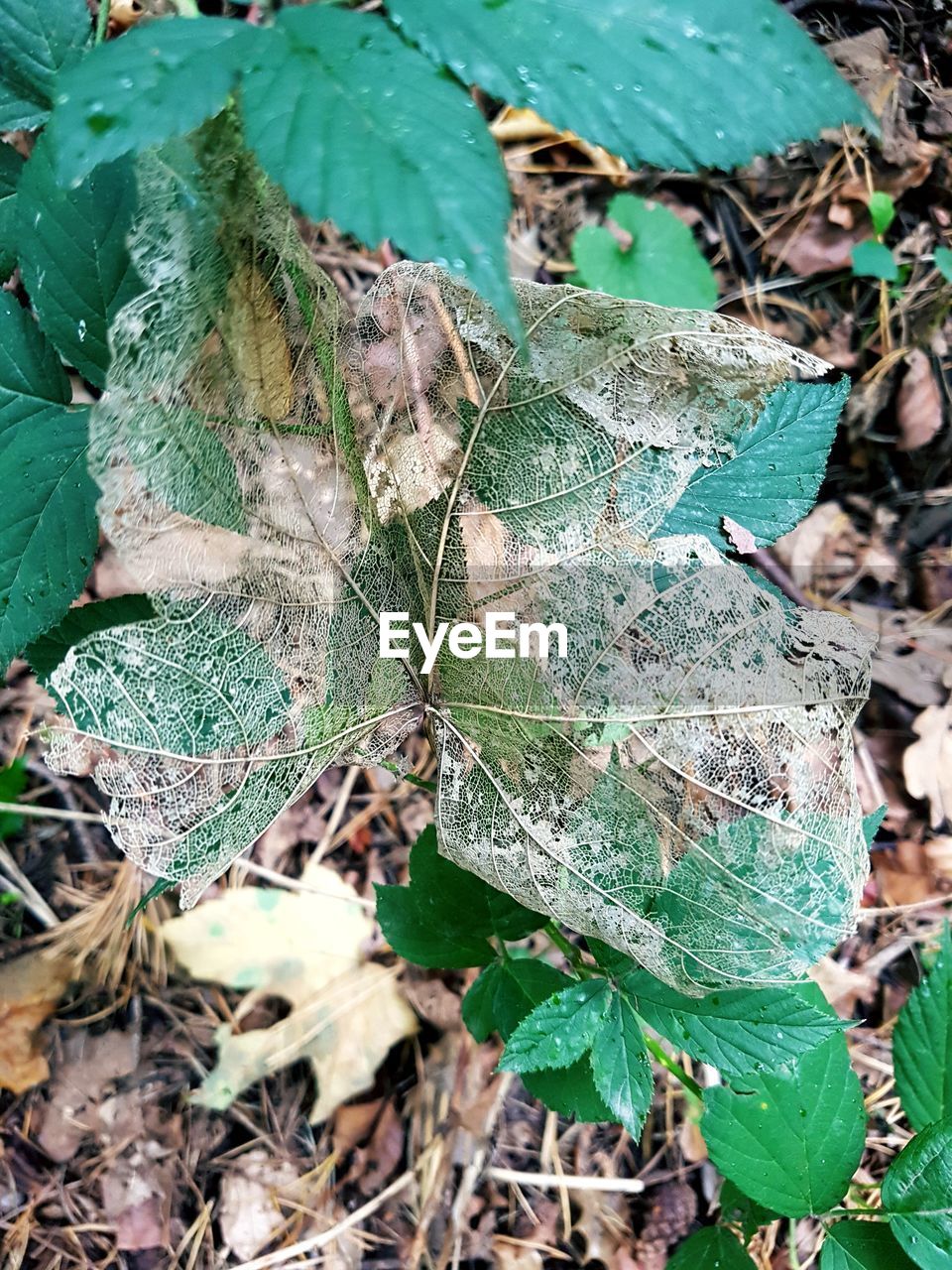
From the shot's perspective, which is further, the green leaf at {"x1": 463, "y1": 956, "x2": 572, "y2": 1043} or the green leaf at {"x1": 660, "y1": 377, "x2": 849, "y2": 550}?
the green leaf at {"x1": 463, "y1": 956, "x2": 572, "y2": 1043}

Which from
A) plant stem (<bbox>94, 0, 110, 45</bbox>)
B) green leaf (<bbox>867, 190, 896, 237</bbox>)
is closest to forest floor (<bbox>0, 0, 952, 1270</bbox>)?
green leaf (<bbox>867, 190, 896, 237</bbox>)

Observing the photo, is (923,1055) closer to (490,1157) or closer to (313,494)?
(490,1157)

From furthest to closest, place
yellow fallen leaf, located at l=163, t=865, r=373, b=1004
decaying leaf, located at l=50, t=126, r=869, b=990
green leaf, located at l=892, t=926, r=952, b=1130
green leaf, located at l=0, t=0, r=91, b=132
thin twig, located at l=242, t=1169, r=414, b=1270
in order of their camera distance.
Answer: yellow fallen leaf, located at l=163, t=865, r=373, b=1004, thin twig, located at l=242, t=1169, r=414, b=1270, green leaf, located at l=892, t=926, r=952, b=1130, green leaf, located at l=0, t=0, r=91, b=132, decaying leaf, located at l=50, t=126, r=869, b=990

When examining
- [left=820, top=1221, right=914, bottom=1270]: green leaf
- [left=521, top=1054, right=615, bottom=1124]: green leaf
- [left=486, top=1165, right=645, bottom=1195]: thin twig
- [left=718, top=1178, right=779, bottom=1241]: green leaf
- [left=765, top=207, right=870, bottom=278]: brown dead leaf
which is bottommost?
[left=486, top=1165, right=645, bottom=1195]: thin twig

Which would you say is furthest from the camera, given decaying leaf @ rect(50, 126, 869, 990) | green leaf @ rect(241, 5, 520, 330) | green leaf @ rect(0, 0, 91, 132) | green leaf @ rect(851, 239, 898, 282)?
green leaf @ rect(851, 239, 898, 282)

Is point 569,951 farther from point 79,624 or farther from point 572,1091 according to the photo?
point 79,624

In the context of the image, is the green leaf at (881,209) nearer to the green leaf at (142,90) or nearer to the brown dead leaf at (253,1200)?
the green leaf at (142,90)

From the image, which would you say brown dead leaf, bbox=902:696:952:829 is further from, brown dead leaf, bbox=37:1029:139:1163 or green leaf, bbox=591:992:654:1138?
brown dead leaf, bbox=37:1029:139:1163

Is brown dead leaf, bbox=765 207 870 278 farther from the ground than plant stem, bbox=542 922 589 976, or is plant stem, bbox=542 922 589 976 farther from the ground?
brown dead leaf, bbox=765 207 870 278
